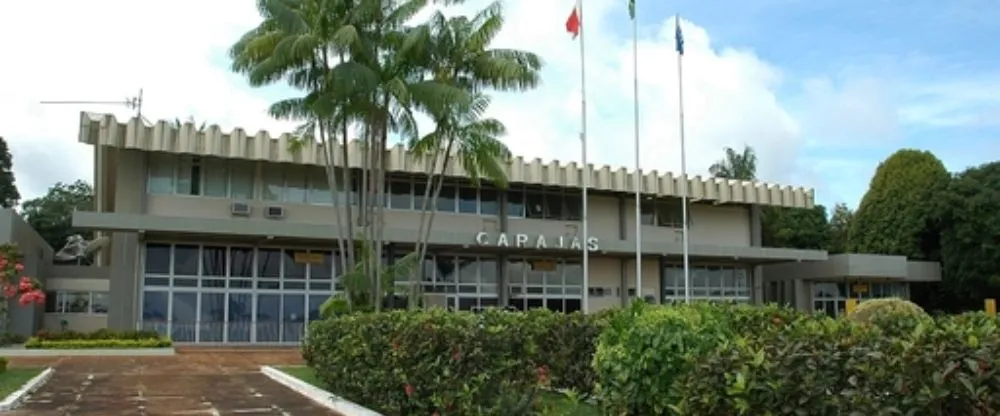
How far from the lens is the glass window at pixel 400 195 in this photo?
31.8 m

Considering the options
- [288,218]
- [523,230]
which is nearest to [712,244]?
[523,230]

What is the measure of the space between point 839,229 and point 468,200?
34197 millimetres

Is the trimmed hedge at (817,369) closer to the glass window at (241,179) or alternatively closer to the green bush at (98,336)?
the green bush at (98,336)

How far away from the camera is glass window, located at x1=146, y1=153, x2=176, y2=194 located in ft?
93.6

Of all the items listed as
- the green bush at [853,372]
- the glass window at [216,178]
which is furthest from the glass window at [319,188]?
the green bush at [853,372]

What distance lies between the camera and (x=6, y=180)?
200ft

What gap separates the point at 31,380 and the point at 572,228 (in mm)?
22982

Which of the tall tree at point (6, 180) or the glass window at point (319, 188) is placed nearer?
the glass window at point (319, 188)

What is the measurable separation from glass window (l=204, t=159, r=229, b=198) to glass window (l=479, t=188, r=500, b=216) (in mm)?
9203

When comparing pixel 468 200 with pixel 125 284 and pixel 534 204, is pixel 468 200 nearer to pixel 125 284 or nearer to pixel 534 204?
pixel 534 204

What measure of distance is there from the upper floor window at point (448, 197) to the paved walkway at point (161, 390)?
1095 centimetres

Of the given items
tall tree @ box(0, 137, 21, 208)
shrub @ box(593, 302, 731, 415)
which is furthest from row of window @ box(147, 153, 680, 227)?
tall tree @ box(0, 137, 21, 208)

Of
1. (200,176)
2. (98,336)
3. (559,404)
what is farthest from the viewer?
(200,176)

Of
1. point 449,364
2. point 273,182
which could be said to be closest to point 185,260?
point 273,182
